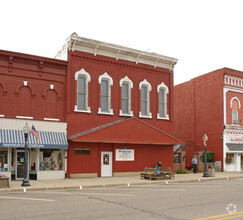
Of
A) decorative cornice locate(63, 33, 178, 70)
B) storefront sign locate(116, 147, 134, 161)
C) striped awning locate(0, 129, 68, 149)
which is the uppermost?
decorative cornice locate(63, 33, 178, 70)

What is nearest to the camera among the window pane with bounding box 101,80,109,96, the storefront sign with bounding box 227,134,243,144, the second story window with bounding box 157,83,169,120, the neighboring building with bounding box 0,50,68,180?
the neighboring building with bounding box 0,50,68,180

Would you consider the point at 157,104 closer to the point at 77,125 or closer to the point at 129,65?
the point at 129,65

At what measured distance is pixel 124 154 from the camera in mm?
24859

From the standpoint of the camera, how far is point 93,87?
2416 cm

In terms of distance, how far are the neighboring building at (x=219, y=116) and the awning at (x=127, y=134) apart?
271 inches

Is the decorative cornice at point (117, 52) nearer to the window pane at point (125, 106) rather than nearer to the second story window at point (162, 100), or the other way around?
the second story window at point (162, 100)

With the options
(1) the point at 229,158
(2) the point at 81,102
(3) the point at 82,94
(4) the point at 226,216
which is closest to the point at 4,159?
(2) the point at 81,102

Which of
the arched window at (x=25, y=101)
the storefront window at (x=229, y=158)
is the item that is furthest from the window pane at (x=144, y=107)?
the storefront window at (x=229, y=158)

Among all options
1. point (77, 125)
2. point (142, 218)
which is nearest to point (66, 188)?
point (77, 125)

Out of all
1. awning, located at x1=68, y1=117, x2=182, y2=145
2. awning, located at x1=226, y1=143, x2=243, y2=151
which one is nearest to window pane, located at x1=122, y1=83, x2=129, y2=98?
awning, located at x1=68, y1=117, x2=182, y2=145

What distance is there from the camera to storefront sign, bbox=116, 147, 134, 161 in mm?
24594

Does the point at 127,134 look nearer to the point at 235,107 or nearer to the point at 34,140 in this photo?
the point at 34,140

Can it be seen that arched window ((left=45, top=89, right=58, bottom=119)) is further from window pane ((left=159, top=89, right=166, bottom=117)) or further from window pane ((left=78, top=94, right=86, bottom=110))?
window pane ((left=159, top=89, right=166, bottom=117))

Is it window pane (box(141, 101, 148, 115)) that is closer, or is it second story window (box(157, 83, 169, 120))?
window pane (box(141, 101, 148, 115))
